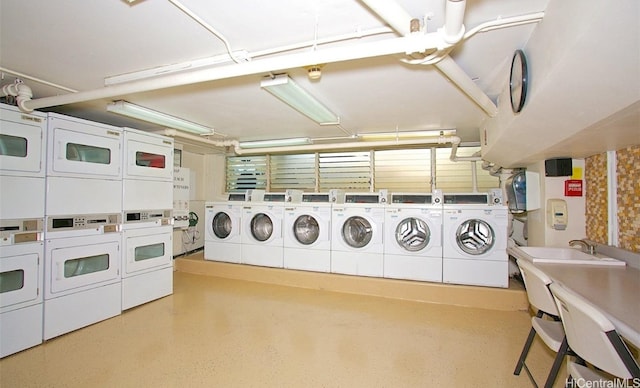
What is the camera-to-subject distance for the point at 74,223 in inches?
117

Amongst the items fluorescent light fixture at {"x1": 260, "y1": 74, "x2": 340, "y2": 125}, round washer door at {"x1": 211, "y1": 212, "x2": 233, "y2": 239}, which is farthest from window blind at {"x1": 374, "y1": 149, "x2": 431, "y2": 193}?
round washer door at {"x1": 211, "y1": 212, "x2": 233, "y2": 239}

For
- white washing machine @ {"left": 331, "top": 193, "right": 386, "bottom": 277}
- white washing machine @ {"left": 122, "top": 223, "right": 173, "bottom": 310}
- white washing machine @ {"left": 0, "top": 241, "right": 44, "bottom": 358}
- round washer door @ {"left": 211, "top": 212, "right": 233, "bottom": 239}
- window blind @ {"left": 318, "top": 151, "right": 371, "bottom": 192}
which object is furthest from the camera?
window blind @ {"left": 318, "top": 151, "right": 371, "bottom": 192}

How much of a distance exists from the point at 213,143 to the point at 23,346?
11.5 ft

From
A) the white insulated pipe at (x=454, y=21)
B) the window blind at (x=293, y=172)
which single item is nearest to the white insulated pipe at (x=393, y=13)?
the white insulated pipe at (x=454, y=21)

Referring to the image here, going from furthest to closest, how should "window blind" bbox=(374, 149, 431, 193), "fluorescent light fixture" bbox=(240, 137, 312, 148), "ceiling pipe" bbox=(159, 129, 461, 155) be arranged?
"window blind" bbox=(374, 149, 431, 193)
"fluorescent light fixture" bbox=(240, 137, 312, 148)
"ceiling pipe" bbox=(159, 129, 461, 155)

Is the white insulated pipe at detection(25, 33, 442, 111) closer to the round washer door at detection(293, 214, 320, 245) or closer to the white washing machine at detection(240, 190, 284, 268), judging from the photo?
the white washing machine at detection(240, 190, 284, 268)

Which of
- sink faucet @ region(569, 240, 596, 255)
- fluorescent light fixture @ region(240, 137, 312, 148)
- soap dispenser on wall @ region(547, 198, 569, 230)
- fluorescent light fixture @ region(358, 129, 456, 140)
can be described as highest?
fluorescent light fixture @ region(358, 129, 456, 140)

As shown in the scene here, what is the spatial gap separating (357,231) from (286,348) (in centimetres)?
229

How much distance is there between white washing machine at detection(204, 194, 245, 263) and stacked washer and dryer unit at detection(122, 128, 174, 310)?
3.63 ft

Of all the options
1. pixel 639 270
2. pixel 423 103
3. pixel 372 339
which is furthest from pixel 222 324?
pixel 639 270

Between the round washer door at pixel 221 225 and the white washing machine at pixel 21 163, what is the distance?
261 cm

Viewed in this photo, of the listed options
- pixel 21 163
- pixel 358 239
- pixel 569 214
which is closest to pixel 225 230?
pixel 358 239

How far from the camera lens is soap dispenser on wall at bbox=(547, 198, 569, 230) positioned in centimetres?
314

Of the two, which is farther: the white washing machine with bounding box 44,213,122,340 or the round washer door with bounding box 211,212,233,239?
the round washer door with bounding box 211,212,233,239
